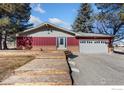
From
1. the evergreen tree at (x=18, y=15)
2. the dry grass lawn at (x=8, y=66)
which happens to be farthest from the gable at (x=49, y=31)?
the evergreen tree at (x=18, y=15)

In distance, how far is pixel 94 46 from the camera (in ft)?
68.6

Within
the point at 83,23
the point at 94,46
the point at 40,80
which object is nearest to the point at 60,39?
the point at 94,46

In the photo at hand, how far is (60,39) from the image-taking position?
25062 millimetres

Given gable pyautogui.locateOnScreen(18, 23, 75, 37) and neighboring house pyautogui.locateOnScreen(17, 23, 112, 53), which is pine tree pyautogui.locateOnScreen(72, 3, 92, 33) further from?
gable pyautogui.locateOnScreen(18, 23, 75, 37)

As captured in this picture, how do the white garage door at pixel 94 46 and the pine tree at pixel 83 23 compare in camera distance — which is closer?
the white garage door at pixel 94 46

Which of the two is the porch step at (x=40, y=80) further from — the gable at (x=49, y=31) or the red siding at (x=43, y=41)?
the red siding at (x=43, y=41)

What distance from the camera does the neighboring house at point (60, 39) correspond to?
21609 mm

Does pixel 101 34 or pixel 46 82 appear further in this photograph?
pixel 101 34

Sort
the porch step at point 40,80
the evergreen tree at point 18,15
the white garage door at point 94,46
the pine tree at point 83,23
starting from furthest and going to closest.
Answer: the pine tree at point 83,23 < the white garage door at point 94,46 < the evergreen tree at point 18,15 < the porch step at point 40,80

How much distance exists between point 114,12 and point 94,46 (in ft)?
9.04

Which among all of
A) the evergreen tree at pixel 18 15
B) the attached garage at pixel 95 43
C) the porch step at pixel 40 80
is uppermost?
the evergreen tree at pixel 18 15
